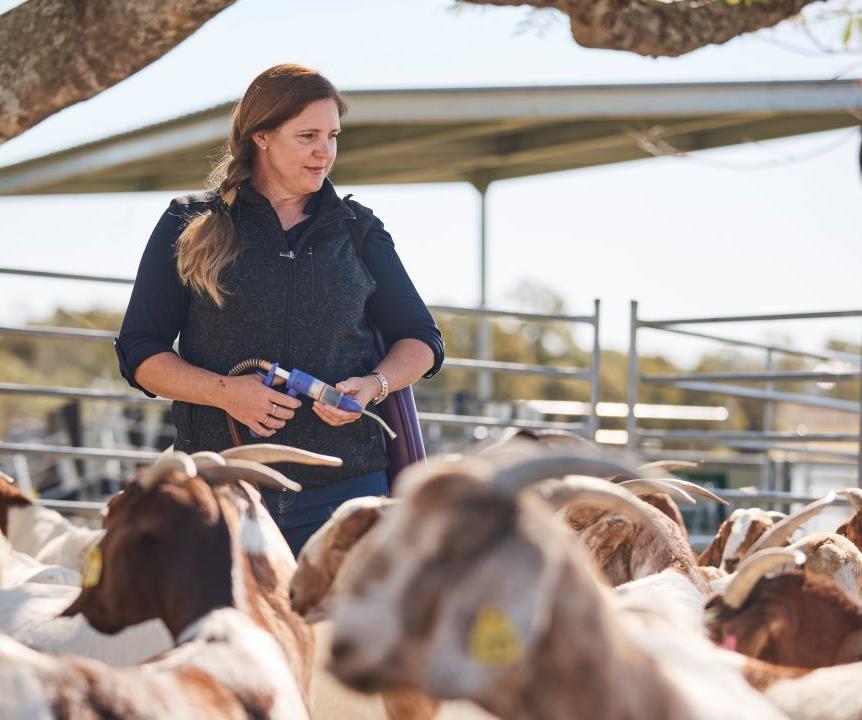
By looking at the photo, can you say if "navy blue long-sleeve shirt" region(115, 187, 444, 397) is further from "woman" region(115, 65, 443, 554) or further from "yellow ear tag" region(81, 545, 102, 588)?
"yellow ear tag" region(81, 545, 102, 588)

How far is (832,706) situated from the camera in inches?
110

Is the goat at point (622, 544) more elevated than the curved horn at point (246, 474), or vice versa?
the curved horn at point (246, 474)

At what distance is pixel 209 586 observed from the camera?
3033 mm

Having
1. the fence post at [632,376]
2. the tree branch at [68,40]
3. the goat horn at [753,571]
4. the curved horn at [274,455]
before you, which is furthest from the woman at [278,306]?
the fence post at [632,376]

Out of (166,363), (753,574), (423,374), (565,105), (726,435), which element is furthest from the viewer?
(565,105)

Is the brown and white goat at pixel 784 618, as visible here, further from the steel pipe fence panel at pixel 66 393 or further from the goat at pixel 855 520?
the steel pipe fence panel at pixel 66 393

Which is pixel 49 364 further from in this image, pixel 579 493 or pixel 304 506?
pixel 579 493

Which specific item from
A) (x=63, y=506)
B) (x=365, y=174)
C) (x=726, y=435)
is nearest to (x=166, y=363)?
(x=63, y=506)

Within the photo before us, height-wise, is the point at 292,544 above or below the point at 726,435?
above

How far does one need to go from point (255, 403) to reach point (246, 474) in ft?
1.19

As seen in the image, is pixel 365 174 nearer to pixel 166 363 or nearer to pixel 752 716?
pixel 166 363

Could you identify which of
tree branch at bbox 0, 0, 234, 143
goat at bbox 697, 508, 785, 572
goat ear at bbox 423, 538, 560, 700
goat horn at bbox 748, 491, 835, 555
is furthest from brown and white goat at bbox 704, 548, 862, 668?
tree branch at bbox 0, 0, 234, 143

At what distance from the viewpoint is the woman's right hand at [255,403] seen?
11.7ft

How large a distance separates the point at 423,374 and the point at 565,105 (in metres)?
6.29
